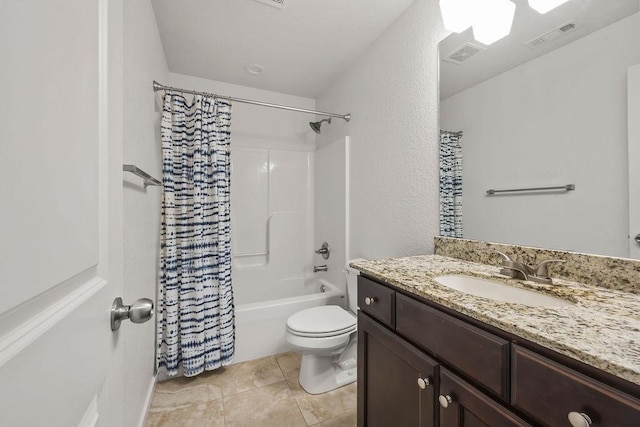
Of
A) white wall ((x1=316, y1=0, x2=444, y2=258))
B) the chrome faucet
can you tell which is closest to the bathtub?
white wall ((x1=316, y1=0, x2=444, y2=258))

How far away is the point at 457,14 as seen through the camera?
1.22 meters

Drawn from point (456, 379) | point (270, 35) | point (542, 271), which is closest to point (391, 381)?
point (456, 379)

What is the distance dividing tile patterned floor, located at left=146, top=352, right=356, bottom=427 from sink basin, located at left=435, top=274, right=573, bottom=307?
3.29 ft

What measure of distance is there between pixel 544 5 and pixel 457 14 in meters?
0.34

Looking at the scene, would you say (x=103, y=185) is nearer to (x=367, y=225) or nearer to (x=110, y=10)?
(x=110, y=10)

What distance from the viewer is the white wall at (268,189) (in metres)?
2.56

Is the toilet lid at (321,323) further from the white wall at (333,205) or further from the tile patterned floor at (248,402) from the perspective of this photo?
the white wall at (333,205)

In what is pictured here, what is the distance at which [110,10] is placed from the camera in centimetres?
54

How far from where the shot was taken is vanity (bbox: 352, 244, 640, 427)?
0.46 m

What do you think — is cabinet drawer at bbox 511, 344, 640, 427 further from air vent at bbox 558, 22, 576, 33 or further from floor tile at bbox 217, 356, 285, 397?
floor tile at bbox 217, 356, 285, 397

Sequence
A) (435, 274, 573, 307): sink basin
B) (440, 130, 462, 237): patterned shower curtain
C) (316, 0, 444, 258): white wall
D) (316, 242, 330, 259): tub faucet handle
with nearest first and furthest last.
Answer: (435, 274, 573, 307): sink basin
(440, 130, 462, 237): patterned shower curtain
(316, 0, 444, 258): white wall
(316, 242, 330, 259): tub faucet handle

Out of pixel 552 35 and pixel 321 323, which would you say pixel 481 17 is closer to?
pixel 552 35

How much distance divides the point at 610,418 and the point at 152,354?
2.01 meters

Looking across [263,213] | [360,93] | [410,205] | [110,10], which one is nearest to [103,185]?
[110,10]
